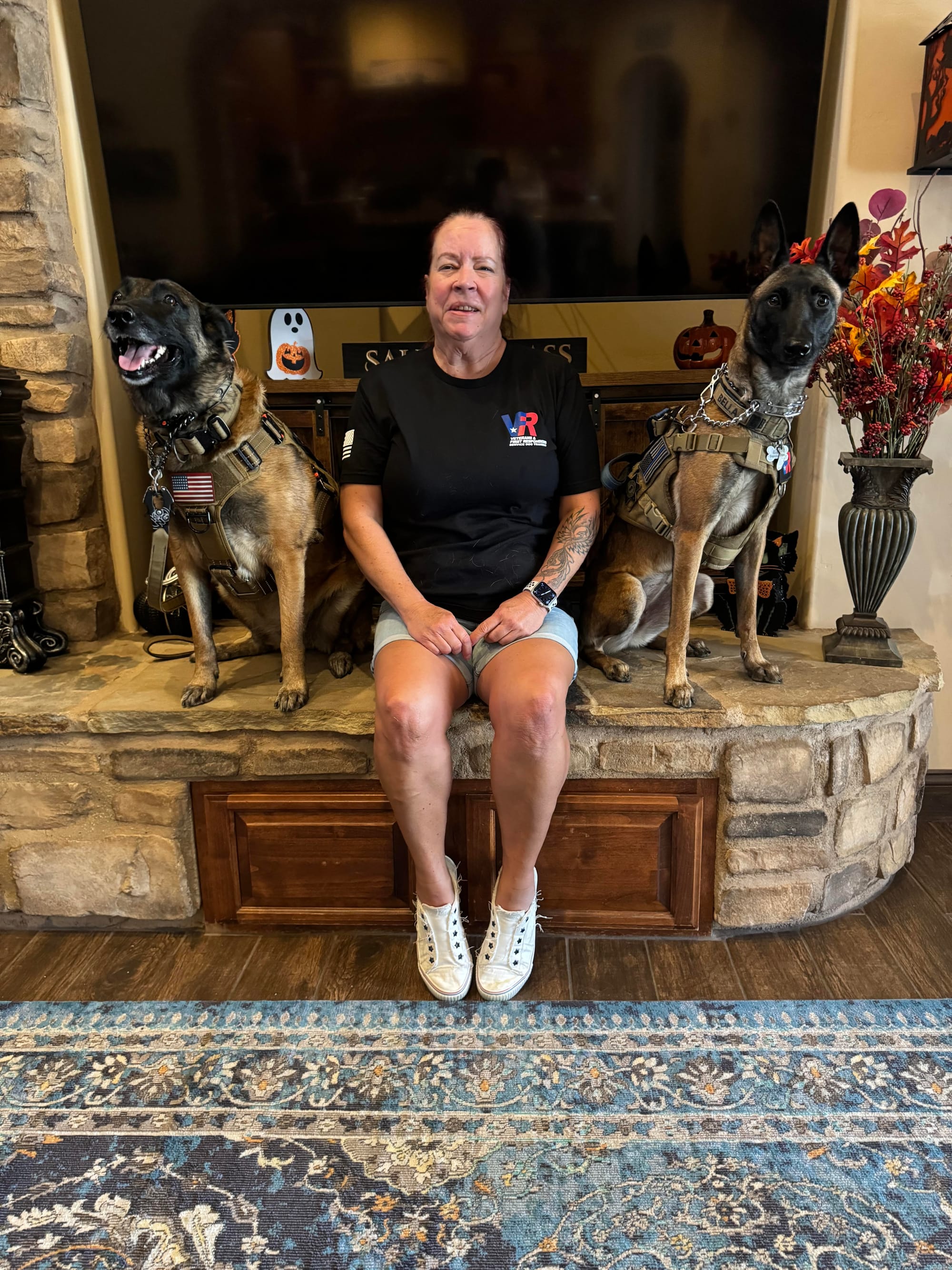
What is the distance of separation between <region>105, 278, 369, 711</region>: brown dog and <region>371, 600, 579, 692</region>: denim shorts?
0.27 metres

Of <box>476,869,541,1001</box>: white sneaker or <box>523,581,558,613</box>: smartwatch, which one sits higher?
<box>523,581,558,613</box>: smartwatch

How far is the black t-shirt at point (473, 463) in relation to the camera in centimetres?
167

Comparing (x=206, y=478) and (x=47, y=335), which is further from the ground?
(x=47, y=335)

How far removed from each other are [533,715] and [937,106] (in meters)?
1.85

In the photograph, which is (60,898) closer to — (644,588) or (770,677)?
(644,588)

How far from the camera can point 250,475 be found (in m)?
1.75

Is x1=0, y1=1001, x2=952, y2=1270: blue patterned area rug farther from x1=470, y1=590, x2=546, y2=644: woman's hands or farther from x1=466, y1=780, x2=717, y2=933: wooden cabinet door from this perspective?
x1=470, y1=590, x2=546, y2=644: woman's hands

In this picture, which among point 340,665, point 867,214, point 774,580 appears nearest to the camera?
point 340,665

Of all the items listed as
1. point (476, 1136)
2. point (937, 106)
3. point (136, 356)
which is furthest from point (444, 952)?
point (937, 106)

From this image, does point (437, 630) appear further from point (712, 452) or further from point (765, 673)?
point (765, 673)

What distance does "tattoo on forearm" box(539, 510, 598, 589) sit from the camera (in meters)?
1.65

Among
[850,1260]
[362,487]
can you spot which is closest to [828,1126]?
[850,1260]

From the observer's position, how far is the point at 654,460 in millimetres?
1822

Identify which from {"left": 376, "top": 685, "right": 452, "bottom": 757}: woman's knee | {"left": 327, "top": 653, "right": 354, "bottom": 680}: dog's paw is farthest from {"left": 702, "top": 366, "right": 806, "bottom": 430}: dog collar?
{"left": 327, "top": 653, "right": 354, "bottom": 680}: dog's paw
